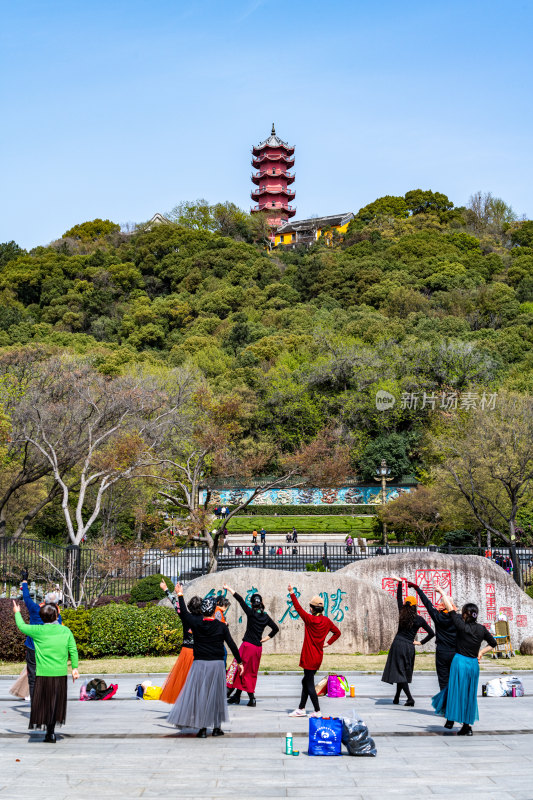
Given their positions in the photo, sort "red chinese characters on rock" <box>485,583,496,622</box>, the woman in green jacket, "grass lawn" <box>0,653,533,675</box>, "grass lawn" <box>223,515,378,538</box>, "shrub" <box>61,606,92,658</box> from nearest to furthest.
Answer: the woman in green jacket → "grass lawn" <box>0,653,533,675</box> → "shrub" <box>61,606,92,658</box> → "red chinese characters on rock" <box>485,583,496,622</box> → "grass lawn" <box>223,515,378,538</box>

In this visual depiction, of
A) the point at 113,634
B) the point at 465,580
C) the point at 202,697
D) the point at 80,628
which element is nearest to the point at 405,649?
the point at 202,697

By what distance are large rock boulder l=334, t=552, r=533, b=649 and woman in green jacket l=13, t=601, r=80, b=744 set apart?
8.24 meters

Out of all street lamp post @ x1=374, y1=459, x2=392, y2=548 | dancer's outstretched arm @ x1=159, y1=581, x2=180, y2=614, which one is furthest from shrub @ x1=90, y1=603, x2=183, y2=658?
street lamp post @ x1=374, y1=459, x2=392, y2=548

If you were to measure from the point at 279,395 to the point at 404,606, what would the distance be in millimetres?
43469

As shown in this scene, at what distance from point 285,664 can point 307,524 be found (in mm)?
29187

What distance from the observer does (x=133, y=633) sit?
13.6m

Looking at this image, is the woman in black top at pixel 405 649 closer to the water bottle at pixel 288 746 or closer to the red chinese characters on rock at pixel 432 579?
the water bottle at pixel 288 746

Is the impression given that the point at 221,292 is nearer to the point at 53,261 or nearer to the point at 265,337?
the point at 265,337

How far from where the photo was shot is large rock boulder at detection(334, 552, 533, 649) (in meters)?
14.6

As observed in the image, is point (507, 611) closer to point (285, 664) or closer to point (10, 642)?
point (285, 664)

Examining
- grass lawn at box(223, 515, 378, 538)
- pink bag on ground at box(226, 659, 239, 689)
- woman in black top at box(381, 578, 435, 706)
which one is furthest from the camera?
grass lawn at box(223, 515, 378, 538)

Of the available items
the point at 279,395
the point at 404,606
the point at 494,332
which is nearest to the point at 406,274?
the point at 494,332

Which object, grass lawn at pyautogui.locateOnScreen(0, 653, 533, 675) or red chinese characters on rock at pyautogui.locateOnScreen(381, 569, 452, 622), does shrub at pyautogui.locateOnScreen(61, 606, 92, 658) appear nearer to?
grass lawn at pyautogui.locateOnScreen(0, 653, 533, 675)

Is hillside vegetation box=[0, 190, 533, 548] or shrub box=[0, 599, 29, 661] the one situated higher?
hillside vegetation box=[0, 190, 533, 548]
